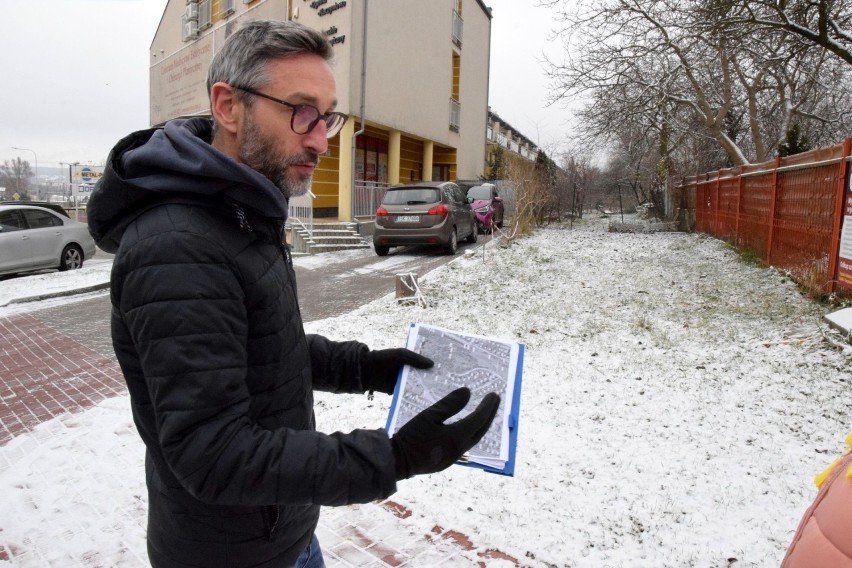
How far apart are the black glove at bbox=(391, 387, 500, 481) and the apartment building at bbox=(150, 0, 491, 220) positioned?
41.2ft

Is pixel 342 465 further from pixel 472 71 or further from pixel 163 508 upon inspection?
pixel 472 71

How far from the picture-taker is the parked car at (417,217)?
13.0 metres

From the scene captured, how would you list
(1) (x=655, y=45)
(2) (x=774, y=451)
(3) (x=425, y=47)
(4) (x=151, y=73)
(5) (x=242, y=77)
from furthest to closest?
(4) (x=151, y=73) < (3) (x=425, y=47) < (1) (x=655, y=45) < (2) (x=774, y=451) < (5) (x=242, y=77)

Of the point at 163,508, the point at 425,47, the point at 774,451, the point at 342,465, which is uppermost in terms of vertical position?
the point at 425,47

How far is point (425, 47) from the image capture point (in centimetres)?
2102

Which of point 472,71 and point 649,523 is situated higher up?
point 472,71

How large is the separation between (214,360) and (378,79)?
58.7 feet

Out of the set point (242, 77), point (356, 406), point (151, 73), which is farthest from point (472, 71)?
point (242, 77)

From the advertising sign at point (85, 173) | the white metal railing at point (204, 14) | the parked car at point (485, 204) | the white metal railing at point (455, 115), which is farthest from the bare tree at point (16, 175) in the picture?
the parked car at point (485, 204)

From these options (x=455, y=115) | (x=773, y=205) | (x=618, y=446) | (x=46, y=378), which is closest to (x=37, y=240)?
(x=46, y=378)

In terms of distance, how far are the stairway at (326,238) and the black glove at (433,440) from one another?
14316mm

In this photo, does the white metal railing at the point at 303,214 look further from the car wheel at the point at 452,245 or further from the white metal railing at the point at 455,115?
the white metal railing at the point at 455,115

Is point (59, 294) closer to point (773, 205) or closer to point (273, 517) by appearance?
point (273, 517)

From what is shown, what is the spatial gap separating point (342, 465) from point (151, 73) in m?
32.8
